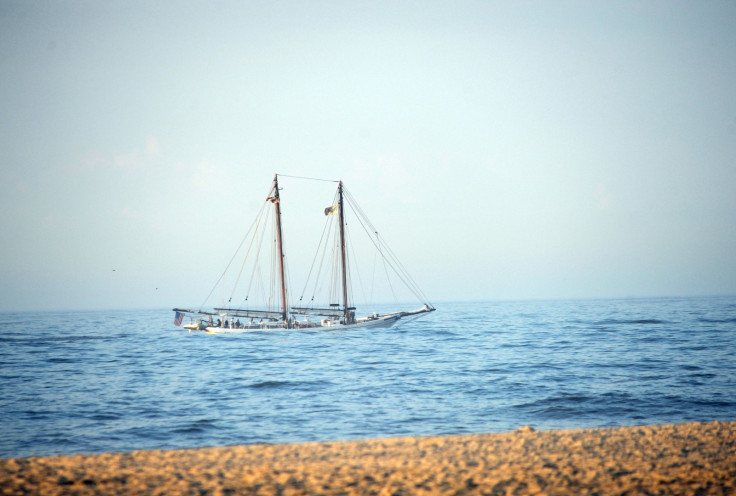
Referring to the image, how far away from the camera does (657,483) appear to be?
32.5 feet

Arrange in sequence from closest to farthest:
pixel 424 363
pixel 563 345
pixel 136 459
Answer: pixel 136 459
pixel 424 363
pixel 563 345

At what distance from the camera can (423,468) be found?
1105 centimetres

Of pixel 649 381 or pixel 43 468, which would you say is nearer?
pixel 43 468

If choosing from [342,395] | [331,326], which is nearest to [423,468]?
[342,395]

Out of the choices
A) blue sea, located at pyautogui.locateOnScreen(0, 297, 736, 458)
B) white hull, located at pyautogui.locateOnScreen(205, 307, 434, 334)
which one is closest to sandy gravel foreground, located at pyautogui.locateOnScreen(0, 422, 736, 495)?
blue sea, located at pyautogui.locateOnScreen(0, 297, 736, 458)

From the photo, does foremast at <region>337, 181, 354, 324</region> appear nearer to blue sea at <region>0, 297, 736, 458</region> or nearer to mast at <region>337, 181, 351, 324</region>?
mast at <region>337, 181, 351, 324</region>

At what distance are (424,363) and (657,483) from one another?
28.6 metres

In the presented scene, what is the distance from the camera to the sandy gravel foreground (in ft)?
32.1

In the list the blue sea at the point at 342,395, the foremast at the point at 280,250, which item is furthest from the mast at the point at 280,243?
the blue sea at the point at 342,395

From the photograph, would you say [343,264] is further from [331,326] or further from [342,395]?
[342,395]

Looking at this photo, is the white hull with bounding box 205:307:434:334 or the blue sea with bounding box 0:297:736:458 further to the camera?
the white hull with bounding box 205:307:434:334

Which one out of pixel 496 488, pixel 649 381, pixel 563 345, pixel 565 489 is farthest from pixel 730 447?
pixel 563 345

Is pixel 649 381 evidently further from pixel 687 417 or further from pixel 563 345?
pixel 563 345

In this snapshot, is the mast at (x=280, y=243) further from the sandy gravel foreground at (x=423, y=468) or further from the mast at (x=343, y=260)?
the sandy gravel foreground at (x=423, y=468)
